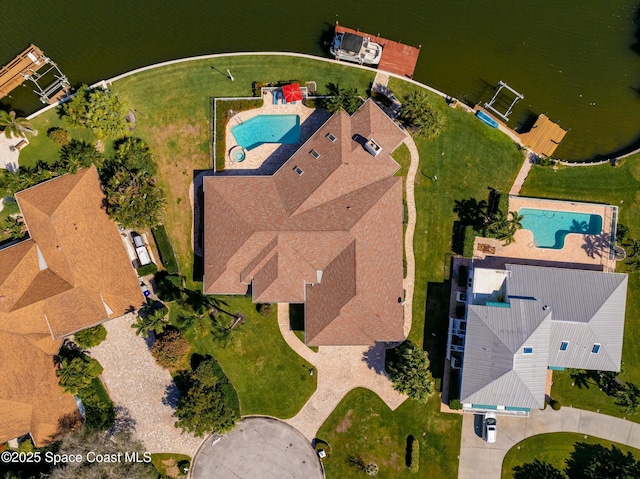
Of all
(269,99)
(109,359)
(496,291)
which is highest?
(269,99)

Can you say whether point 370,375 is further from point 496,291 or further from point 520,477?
point 520,477

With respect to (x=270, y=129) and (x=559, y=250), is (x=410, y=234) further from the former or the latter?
(x=270, y=129)

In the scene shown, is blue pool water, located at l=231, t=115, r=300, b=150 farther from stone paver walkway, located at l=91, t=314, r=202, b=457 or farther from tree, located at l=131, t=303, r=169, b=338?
stone paver walkway, located at l=91, t=314, r=202, b=457

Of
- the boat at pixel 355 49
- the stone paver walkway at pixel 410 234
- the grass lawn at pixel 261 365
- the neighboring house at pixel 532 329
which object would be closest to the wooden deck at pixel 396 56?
the boat at pixel 355 49

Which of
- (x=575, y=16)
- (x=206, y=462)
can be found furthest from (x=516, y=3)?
(x=206, y=462)

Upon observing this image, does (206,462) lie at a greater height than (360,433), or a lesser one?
lesser

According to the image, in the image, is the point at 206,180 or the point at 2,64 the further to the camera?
the point at 2,64
